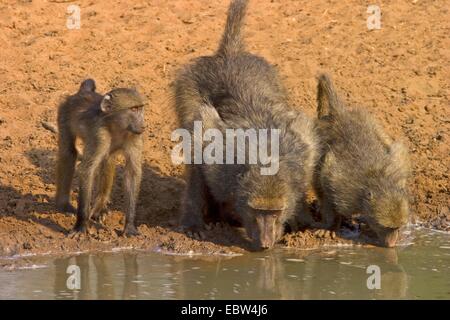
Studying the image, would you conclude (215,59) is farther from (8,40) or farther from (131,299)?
(8,40)

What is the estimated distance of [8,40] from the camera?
11195 millimetres

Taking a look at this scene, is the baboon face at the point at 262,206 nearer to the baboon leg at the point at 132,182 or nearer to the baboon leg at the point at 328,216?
the baboon leg at the point at 328,216

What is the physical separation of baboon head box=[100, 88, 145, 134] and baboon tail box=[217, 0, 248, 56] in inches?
41.6

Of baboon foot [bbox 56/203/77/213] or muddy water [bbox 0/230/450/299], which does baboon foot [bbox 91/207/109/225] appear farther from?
muddy water [bbox 0/230/450/299]

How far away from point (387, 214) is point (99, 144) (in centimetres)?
220

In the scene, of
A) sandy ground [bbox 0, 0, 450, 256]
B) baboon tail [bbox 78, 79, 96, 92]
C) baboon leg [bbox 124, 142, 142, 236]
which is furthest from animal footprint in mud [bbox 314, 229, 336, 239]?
baboon tail [bbox 78, 79, 96, 92]

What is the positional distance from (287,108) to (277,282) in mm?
1656

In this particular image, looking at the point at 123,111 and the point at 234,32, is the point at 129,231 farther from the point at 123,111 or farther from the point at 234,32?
the point at 234,32

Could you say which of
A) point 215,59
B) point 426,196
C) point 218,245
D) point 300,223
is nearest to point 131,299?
point 218,245

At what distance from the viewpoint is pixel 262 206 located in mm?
7504

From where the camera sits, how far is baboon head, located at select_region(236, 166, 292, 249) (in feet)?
24.6

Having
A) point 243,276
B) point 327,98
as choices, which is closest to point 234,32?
point 327,98

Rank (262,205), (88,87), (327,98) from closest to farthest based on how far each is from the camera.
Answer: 1. (262,205)
2. (88,87)
3. (327,98)

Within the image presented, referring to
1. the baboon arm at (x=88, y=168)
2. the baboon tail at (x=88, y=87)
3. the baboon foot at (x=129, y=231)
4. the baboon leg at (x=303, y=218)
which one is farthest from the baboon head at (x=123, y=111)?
the baboon leg at (x=303, y=218)
